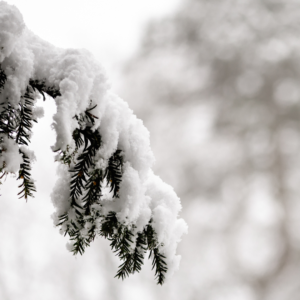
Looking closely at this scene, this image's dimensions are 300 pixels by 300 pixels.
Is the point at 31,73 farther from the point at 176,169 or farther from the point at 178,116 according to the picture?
the point at 178,116

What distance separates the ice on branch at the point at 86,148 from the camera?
73 cm

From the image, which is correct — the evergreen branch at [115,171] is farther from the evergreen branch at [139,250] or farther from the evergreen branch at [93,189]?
the evergreen branch at [139,250]

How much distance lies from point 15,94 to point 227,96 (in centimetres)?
643

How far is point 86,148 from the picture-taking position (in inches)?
34.4

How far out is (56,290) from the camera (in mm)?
6129

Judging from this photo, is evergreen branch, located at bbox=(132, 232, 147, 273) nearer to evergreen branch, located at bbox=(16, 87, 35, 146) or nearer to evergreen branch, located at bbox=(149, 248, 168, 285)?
evergreen branch, located at bbox=(149, 248, 168, 285)

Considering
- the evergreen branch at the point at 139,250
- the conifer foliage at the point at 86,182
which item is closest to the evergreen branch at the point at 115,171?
the conifer foliage at the point at 86,182

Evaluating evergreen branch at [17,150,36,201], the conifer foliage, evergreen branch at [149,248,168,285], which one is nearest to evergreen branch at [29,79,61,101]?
the conifer foliage

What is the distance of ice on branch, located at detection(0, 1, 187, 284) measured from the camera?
73cm

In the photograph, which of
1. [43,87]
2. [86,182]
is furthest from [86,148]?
[43,87]

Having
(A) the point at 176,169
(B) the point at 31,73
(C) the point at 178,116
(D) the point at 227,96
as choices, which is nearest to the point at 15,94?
(B) the point at 31,73

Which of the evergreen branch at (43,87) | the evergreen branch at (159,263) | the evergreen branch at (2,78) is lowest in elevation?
the evergreen branch at (159,263)

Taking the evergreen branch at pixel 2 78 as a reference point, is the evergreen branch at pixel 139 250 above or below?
below

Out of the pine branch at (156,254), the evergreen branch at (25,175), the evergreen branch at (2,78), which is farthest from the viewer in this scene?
the pine branch at (156,254)
